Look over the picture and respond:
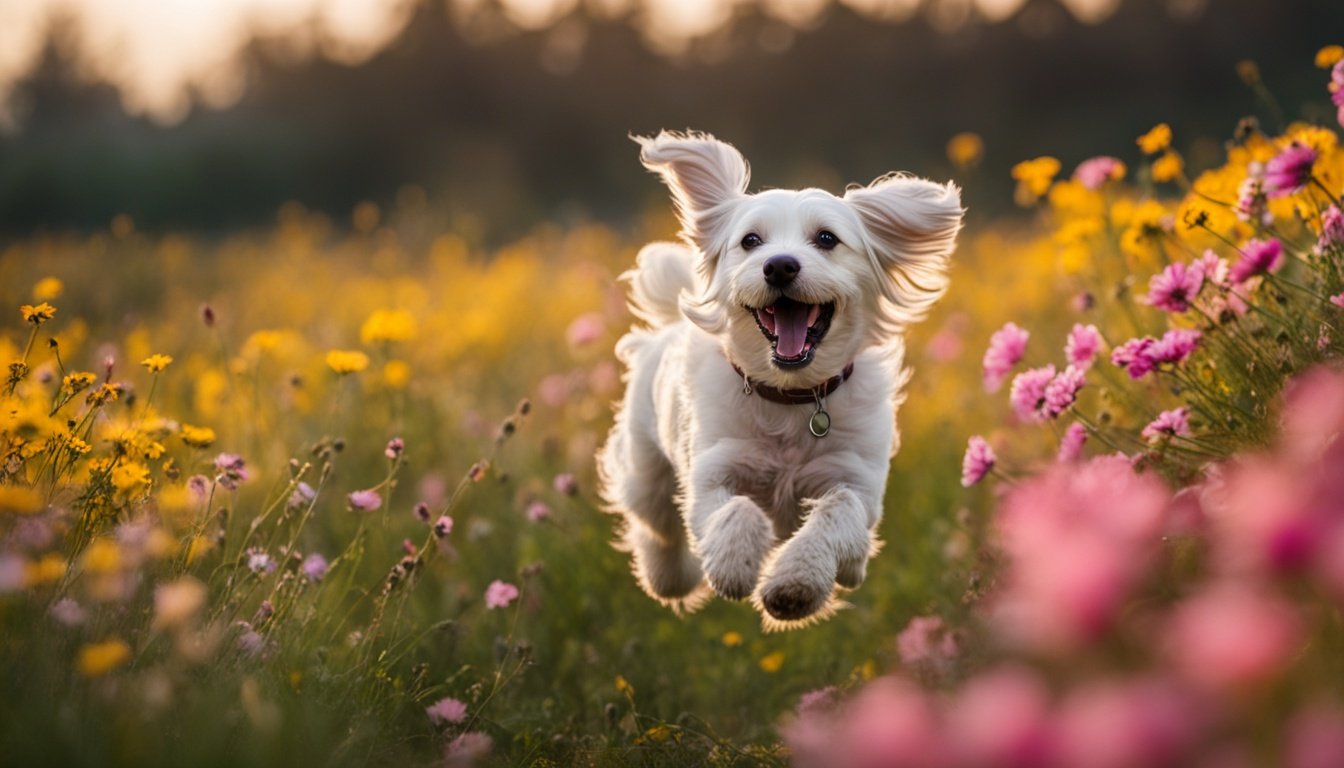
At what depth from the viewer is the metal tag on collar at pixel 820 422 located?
387cm

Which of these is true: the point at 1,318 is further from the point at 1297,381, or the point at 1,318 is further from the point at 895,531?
the point at 1297,381

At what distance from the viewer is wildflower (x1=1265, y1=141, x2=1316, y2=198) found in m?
2.96

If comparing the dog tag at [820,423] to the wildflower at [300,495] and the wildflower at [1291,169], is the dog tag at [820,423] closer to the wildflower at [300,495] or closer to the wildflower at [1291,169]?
the wildflower at [1291,169]

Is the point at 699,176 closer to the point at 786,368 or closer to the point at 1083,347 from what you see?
the point at 786,368

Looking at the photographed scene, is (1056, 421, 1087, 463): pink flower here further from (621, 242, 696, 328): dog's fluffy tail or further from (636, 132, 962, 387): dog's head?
(621, 242, 696, 328): dog's fluffy tail

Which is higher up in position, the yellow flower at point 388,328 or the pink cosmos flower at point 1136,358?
the yellow flower at point 388,328

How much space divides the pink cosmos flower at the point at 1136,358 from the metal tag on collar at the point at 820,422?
0.99 metres

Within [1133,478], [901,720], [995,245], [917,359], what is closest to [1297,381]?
[1133,478]

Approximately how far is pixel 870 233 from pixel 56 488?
8.81ft

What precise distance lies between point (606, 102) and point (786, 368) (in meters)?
27.5

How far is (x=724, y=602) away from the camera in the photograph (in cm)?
526

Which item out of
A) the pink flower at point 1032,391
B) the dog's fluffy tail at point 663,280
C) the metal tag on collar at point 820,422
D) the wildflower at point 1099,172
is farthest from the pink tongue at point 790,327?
the wildflower at point 1099,172

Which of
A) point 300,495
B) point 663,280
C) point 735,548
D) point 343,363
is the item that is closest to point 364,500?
point 300,495

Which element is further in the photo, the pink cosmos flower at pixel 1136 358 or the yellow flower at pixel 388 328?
the yellow flower at pixel 388 328
